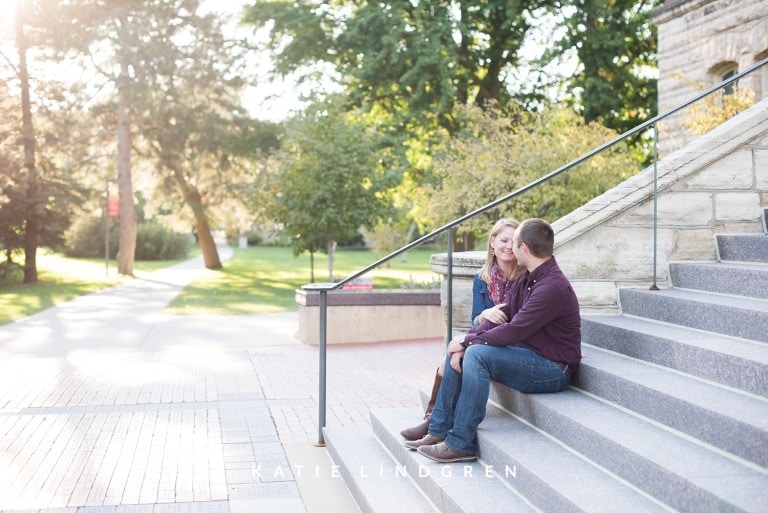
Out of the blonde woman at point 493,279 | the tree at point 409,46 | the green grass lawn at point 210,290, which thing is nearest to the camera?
the blonde woman at point 493,279

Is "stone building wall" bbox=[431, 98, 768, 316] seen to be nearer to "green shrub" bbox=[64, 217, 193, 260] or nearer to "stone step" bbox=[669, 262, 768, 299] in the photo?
"stone step" bbox=[669, 262, 768, 299]

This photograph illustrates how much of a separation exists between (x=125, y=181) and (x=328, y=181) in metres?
13.0

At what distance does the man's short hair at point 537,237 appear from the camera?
520 centimetres

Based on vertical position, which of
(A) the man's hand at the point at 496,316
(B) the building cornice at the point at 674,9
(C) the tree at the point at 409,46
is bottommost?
(A) the man's hand at the point at 496,316

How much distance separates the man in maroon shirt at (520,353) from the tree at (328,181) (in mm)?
17079

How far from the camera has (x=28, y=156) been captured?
27.7 meters

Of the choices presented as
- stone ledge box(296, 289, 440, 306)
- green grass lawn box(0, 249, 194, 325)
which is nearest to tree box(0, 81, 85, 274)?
green grass lawn box(0, 249, 194, 325)

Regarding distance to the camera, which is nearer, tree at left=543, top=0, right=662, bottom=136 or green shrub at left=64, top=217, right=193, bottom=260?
tree at left=543, top=0, right=662, bottom=136

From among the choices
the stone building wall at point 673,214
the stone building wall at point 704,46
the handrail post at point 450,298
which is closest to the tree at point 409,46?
the stone building wall at point 704,46

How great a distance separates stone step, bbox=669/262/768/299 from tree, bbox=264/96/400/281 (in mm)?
16124

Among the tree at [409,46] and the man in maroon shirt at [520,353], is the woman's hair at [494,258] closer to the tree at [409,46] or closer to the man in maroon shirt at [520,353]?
the man in maroon shirt at [520,353]

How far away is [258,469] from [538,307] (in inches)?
92.6

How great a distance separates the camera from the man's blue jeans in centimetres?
502

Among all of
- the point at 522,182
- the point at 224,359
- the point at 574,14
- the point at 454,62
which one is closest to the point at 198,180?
the point at 454,62
